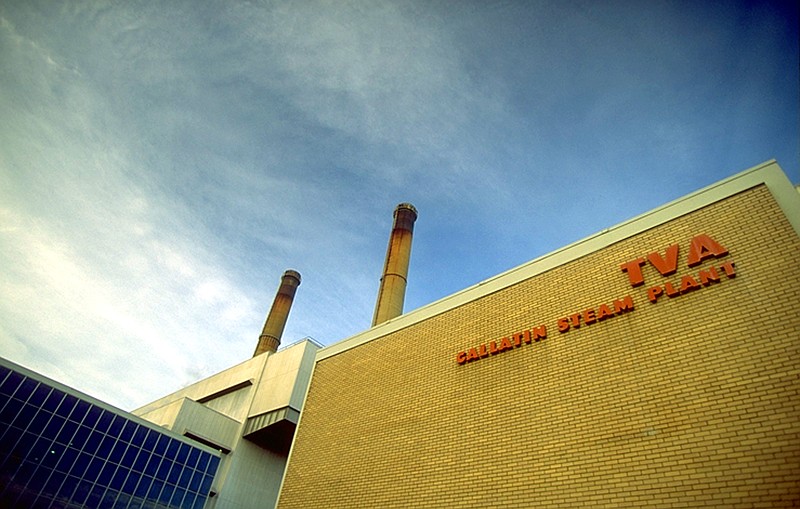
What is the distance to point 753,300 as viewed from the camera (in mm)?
7156

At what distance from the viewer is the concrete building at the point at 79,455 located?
54.3 ft

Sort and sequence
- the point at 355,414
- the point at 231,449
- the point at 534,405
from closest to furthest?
the point at 534,405 → the point at 355,414 → the point at 231,449

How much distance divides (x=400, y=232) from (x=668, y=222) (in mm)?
20257

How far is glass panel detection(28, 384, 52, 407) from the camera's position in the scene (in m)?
17.6

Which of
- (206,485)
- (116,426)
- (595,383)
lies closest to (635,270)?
(595,383)

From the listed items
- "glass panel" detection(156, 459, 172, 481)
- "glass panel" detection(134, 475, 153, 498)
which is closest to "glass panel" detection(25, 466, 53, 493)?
"glass panel" detection(134, 475, 153, 498)

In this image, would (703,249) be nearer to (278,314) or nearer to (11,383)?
(11,383)

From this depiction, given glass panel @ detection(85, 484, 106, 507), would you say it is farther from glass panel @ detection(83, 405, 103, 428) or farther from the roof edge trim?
the roof edge trim

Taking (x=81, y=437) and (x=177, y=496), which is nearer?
(x=81, y=437)

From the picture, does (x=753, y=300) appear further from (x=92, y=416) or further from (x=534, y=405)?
(x=92, y=416)

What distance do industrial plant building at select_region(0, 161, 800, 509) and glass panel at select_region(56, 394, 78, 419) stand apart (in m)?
2.20

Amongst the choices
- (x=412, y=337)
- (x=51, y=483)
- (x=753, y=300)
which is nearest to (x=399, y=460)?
(x=412, y=337)

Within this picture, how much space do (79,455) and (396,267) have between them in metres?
17.6

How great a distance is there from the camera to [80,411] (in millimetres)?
18688
